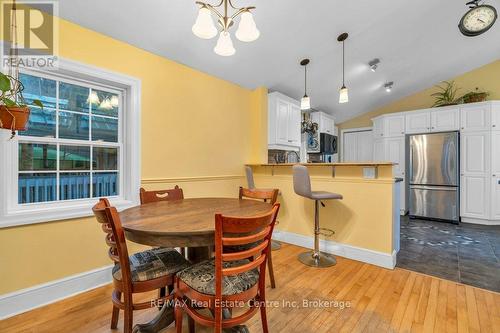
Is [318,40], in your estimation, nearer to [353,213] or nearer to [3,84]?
[353,213]

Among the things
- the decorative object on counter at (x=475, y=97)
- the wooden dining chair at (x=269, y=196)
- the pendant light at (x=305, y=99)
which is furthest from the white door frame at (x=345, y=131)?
the wooden dining chair at (x=269, y=196)

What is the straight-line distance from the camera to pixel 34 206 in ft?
6.17

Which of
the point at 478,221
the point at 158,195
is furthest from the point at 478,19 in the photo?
the point at 158,195

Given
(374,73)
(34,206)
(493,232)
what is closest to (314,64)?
(374,73)

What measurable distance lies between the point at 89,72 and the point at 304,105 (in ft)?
7.54

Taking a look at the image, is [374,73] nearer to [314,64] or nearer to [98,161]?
[314,64]

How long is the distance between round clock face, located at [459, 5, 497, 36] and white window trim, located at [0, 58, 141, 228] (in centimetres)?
387

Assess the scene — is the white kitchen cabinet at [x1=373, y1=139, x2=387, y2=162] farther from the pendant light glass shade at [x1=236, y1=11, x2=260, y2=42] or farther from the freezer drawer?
the pendant light glass shade at [x1=236, y1=11, x2=260, y2=42]

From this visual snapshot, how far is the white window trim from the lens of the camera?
66.6 inches

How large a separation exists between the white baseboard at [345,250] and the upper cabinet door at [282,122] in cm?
150

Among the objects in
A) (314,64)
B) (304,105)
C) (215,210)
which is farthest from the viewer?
(314,64)

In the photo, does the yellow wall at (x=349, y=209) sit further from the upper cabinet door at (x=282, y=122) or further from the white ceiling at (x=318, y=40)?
the white ceiling at (x=318, y=40)

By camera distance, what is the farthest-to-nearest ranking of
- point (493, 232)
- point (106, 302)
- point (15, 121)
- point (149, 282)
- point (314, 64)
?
point (493, 232)
point (314, 64)
point (106, 302)
point (15, 121)
point (149, 282)

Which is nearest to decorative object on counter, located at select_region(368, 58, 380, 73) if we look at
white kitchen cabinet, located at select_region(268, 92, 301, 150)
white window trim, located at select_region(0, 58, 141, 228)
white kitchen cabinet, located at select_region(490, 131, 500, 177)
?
white kitchen cabinet, located at select_region(268, 92, 301, 150)
